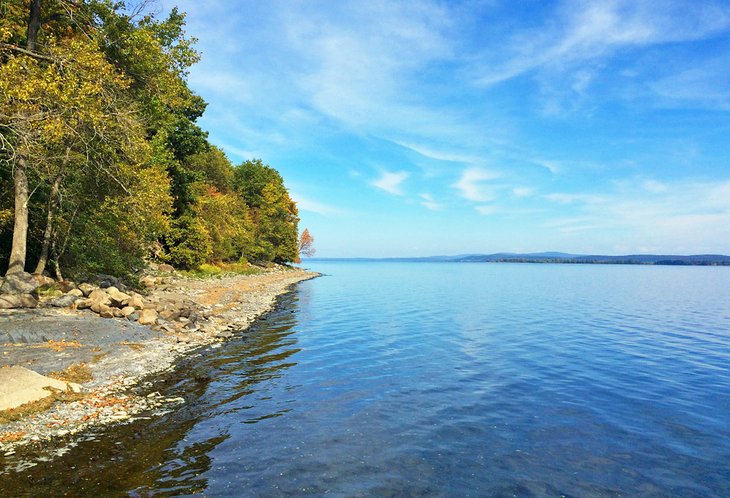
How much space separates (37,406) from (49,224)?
16940mm

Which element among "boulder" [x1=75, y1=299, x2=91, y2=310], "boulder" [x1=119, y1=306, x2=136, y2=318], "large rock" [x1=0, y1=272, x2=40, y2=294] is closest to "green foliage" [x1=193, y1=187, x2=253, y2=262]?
"boulder" [x1=119, y1=306, x2=136, y2=318]

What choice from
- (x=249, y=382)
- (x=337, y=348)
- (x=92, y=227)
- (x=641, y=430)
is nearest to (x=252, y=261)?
(x=92, y=227)

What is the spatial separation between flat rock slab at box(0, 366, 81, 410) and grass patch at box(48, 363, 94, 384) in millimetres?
676

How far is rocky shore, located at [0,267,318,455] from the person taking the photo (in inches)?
463

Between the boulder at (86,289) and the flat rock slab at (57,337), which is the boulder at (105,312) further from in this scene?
the boulder at (86,289)

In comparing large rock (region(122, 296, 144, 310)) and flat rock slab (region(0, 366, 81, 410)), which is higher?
large rock (region(122, 296, 144, 310))

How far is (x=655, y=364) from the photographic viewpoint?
21.1 meters

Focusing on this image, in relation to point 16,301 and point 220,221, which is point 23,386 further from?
point 220,221

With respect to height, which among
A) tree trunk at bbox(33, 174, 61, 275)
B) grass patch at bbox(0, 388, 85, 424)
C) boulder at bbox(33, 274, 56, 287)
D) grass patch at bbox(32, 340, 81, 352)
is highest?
tree trunk at bbox(33, 174, 61, 275)

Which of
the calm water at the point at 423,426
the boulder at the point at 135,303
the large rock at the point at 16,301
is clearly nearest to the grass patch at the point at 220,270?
the boulder at the point at 135,303

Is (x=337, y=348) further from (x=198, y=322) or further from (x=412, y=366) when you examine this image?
(x=198, y=322)

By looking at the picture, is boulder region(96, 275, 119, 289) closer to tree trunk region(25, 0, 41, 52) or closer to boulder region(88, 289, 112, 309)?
boulder region(88, 289, 112, 309)

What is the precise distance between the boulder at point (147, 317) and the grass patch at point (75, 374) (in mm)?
7551

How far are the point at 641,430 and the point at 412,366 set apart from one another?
32.4ft
